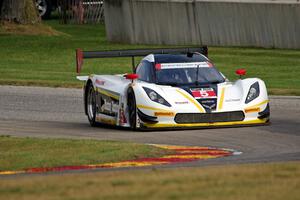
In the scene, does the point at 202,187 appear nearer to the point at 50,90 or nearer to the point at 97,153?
the point at 97,153

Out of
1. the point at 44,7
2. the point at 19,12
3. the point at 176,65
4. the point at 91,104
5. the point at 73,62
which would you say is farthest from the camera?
the point at 44,7

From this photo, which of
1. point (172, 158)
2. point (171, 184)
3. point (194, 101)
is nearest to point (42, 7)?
point (194, 101)

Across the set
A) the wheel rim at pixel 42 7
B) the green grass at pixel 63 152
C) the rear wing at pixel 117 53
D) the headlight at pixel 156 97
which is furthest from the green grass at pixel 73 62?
the wheel rim at pixel 42 7

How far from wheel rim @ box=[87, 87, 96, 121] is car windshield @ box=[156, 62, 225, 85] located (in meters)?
1.68

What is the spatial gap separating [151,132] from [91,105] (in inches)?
97.2

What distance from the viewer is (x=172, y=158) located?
1471 cm

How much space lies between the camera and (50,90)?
26438 mm

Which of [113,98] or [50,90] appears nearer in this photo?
[113,98]

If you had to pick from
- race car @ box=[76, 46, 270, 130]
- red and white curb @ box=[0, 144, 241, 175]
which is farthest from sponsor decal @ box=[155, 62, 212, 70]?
red and white curb @ box=[0, 144, 241, 175]

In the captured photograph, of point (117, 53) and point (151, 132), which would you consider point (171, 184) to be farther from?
point (117, 53)

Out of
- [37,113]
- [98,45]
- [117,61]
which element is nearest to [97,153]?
[37,113]

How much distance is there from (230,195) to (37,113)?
41.1 feet

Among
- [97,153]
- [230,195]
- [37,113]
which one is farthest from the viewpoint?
[37,113]

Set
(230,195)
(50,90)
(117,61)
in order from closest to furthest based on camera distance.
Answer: (230,195) < (50,90) < (117,61)
